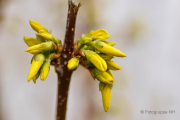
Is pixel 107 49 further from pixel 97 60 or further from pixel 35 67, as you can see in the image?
pixel 35 67

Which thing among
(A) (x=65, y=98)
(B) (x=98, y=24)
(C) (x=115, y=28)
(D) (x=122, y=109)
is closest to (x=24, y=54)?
(B) (x=98, y=24)

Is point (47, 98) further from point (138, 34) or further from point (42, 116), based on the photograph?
point (138, 34)

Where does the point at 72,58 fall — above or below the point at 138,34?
below

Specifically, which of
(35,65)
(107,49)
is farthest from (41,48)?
(107,49)

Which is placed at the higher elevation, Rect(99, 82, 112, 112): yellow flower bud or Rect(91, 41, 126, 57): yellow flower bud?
Rect(91, 41, 126, 57): yellow flower bud

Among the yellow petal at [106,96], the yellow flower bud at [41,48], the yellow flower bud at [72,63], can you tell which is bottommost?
the yellow petal at [106,96]

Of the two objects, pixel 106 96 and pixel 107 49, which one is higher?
pixel 107 49

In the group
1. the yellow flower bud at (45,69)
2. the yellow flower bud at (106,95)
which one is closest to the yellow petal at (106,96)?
the yellow flower bud at (106,95)

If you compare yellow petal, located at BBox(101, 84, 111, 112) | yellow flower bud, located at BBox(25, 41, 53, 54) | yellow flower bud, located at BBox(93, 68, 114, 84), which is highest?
yellow flower bud, located at BBox(25, 41, 53, 54)

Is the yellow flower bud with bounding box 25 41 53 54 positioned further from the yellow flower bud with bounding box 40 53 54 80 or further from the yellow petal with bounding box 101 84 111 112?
the yellow petal with bounding box 101 84 111 112

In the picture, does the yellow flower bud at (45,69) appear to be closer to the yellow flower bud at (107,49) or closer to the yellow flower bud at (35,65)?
the yellow flower bud at (35,65)

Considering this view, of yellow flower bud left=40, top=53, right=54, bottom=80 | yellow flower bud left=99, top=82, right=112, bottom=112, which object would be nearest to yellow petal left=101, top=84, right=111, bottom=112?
yellow flower bud left=99, top=82, right=112, bottom=112
